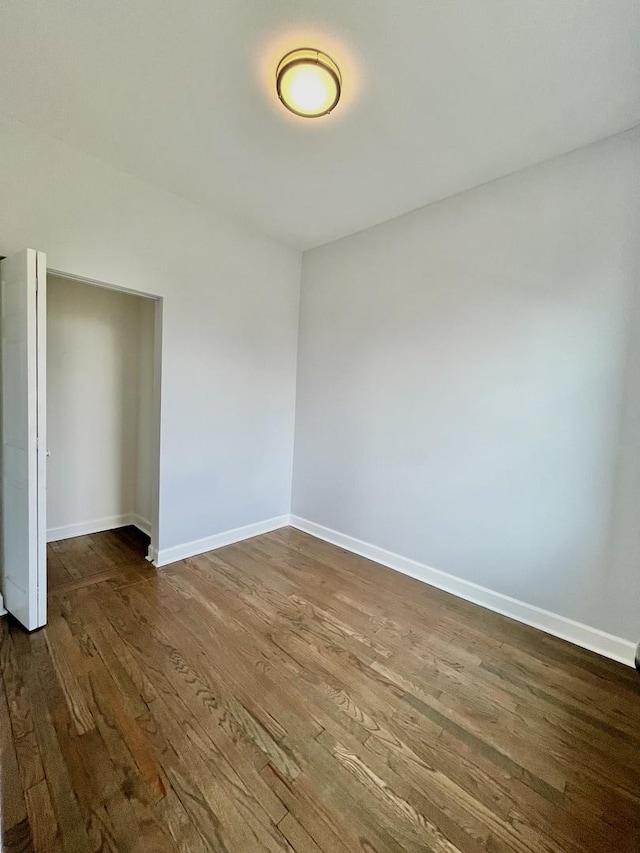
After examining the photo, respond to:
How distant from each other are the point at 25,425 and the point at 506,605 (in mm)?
3283

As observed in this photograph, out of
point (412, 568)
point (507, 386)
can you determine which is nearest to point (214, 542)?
point (412, 568)

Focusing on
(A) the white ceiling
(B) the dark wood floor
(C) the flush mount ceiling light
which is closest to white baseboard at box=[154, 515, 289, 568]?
(B) the dark wood floor

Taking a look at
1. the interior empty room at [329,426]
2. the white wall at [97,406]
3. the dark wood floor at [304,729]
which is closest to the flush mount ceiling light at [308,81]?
the interior empty room at [329,426]

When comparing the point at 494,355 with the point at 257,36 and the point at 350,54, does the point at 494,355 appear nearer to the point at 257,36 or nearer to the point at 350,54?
the point at 350,54

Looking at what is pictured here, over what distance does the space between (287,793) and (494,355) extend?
2.60 meters

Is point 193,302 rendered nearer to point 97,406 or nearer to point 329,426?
point 97,406

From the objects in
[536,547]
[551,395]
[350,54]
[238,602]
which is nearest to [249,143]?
[350,54]

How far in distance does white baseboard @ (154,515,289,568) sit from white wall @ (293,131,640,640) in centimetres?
79

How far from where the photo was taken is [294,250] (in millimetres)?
3744

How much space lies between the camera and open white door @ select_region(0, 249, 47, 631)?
6.30 feet

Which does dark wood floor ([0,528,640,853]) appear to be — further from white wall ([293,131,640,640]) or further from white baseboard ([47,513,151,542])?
white baseboard ([47,513,151,542])

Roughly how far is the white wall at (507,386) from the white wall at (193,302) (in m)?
0.72

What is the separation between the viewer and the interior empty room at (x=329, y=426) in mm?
1365

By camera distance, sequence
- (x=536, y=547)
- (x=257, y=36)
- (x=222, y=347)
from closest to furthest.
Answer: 1. (x=257, y=36)
2. (x=536, y=547)
3. (x=222, y=347)
